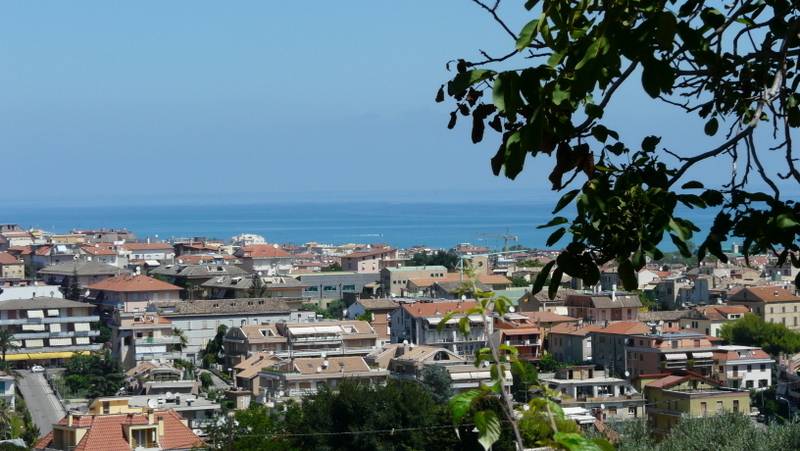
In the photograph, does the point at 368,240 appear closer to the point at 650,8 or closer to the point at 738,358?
the point at 738,358

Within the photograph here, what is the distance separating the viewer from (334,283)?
43.8 meters

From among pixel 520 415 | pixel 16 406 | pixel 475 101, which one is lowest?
pixel 16 406

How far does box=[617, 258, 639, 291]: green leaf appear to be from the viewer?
77.6 inches

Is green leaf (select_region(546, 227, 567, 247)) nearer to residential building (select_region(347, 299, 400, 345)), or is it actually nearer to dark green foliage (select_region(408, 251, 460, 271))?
residential building (select_region(347, 299, 400, 345))

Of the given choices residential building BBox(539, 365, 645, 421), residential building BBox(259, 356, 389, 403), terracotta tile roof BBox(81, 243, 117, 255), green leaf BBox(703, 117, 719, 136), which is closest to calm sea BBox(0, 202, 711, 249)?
terracotta tile roof BBox(81, 243, 117, 255)

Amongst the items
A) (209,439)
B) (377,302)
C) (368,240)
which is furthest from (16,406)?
(368,240)

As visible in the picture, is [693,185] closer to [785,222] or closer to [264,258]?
[785,222]

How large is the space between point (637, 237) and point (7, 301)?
102 feet

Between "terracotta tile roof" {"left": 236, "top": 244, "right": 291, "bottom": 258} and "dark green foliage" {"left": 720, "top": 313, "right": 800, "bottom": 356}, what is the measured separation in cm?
2215

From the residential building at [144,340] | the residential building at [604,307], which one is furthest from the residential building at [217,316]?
the residential building at [604,307]

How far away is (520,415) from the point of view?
1887 mm

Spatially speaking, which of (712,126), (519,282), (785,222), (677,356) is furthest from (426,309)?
(785,222)

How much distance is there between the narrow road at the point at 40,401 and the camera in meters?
21.1

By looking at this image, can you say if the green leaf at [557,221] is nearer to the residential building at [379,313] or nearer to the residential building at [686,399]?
the residential building at [686,399]
